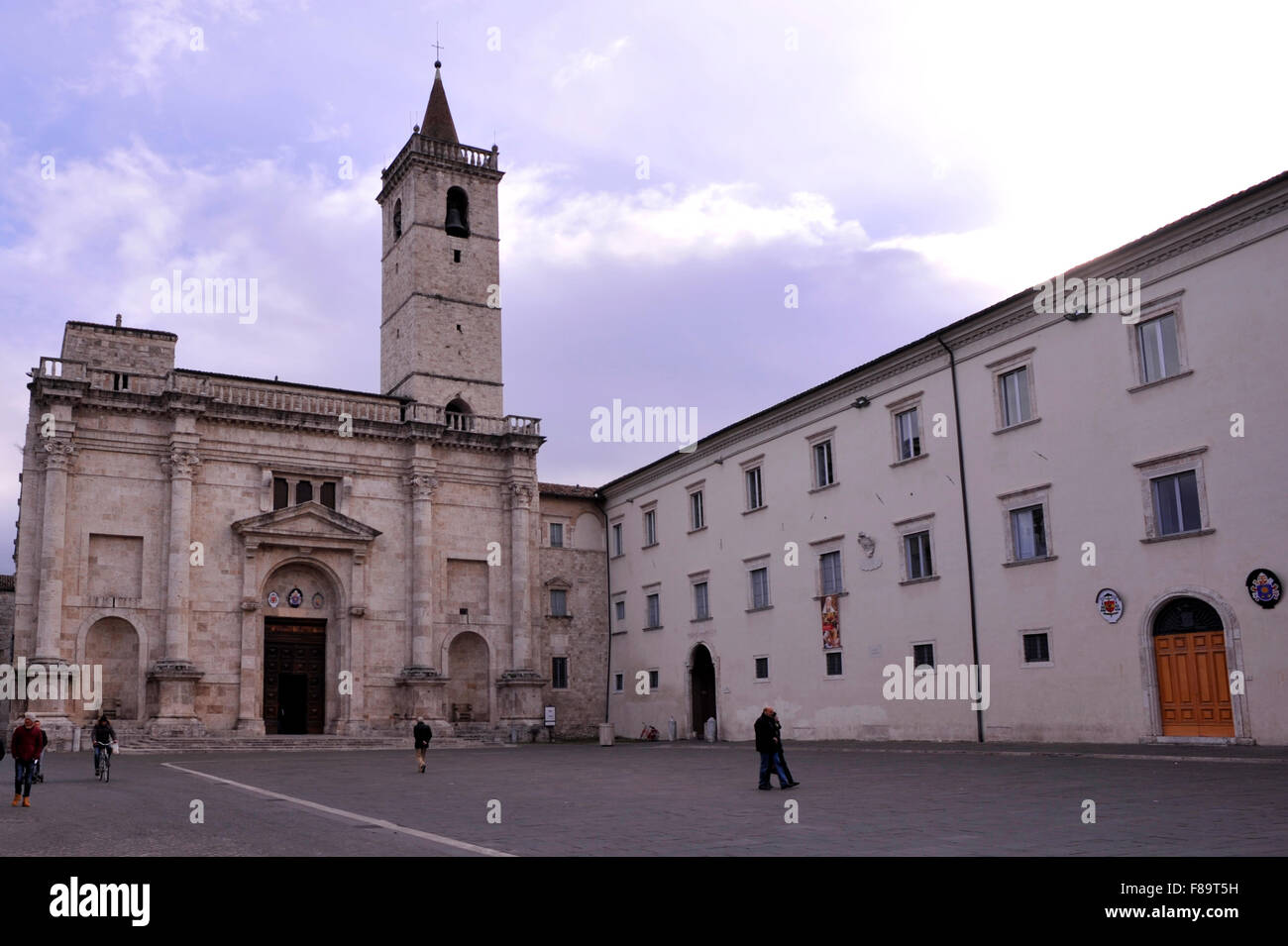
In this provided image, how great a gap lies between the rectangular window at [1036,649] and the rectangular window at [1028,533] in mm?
2086

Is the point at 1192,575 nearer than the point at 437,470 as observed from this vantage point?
Yes

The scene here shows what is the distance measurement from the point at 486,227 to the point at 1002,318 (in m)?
29.5

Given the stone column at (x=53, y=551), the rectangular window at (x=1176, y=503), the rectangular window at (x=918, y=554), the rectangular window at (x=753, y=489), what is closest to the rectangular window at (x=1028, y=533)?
the rectangular window at (x=918, y=554)

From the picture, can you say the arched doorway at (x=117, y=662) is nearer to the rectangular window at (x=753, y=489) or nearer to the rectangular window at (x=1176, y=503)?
the rectangular window at (x=753, y=489)

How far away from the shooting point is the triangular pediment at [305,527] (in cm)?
4328

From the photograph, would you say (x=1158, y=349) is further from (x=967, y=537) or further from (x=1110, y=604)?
(x=967, y=537)

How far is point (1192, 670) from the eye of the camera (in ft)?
81.7

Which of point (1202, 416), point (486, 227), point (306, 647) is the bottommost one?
point (306, 647)

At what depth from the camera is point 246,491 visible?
145ft

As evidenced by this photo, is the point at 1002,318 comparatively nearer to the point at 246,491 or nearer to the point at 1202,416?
the point at 1202,416

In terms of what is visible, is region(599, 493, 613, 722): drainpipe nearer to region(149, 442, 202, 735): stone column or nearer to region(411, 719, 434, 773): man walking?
region(149, 442, 202, 735): stone column

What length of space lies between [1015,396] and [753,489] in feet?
41.7

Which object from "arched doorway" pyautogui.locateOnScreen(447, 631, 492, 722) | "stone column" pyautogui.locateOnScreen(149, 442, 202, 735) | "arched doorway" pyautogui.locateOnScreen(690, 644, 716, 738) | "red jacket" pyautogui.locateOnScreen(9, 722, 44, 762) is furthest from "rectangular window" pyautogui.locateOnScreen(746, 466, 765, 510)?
"red jacket" pyautogui.locateOnScreen(9, 722, 44, 762)
